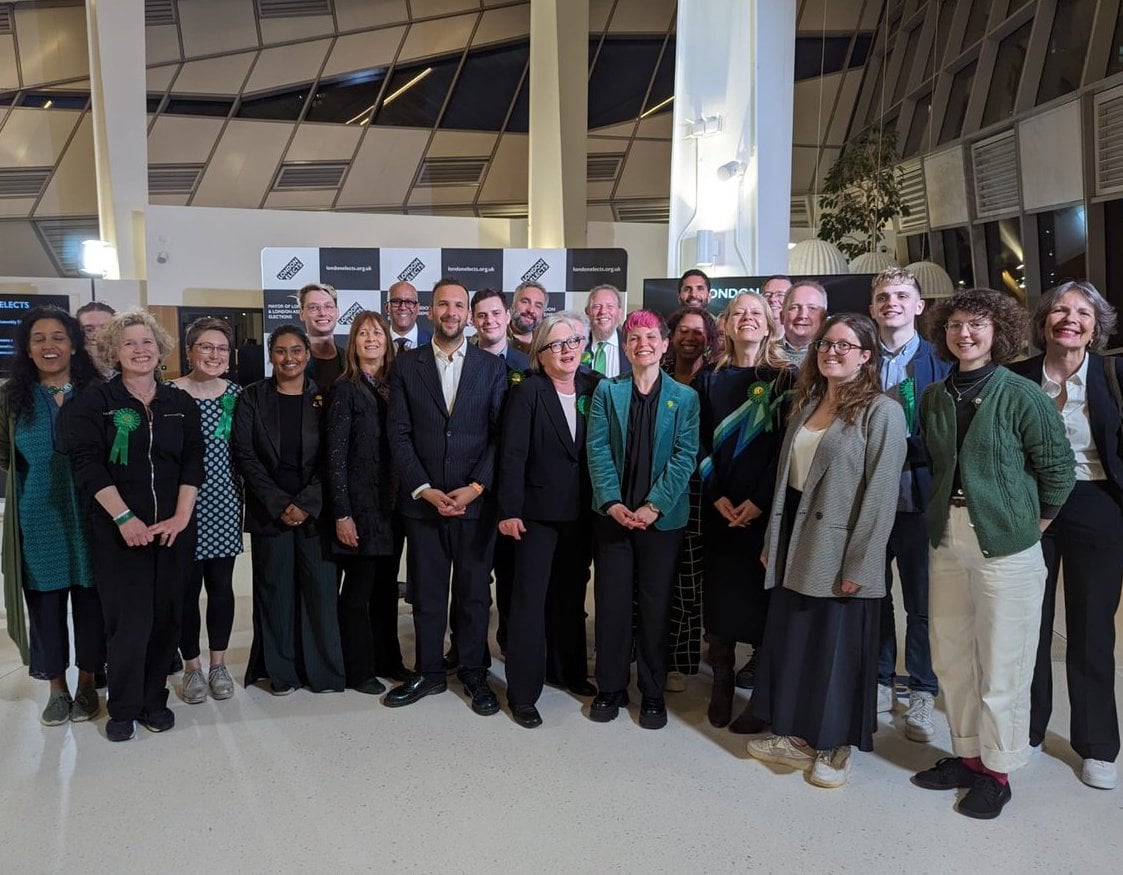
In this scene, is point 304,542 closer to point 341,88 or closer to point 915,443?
point 915,443

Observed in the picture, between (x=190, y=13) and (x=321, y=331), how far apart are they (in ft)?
28.0

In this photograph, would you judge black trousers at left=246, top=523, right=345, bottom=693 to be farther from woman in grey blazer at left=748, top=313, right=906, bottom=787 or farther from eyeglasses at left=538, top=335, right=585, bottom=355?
woman in grey blazer at left=748, top=313, right=906, bottom=787

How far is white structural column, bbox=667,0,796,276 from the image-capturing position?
5.76 metres

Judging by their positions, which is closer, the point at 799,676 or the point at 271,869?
the point at 271,869

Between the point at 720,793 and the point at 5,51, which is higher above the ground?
the point at 5,51

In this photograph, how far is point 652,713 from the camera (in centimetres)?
313

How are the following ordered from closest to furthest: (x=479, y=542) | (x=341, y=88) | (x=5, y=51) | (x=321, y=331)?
(x=479, y=542)
(x=321, y=331)
(x=5, y=51)
(x=341, y=88)

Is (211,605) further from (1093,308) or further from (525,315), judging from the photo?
(1093,308)

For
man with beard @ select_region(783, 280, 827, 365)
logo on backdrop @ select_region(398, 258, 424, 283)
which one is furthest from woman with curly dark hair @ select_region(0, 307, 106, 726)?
logo on backdrop @ select_region(398, 258, 424, 283)

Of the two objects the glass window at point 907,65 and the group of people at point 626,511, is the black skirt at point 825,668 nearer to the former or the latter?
the group of people at point 626,511

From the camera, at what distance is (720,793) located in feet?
8.75

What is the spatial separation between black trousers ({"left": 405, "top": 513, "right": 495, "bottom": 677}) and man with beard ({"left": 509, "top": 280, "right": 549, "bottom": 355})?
51.3 inches

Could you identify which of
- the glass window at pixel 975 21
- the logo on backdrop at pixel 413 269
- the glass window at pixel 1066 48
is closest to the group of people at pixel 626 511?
the logo on backdrop at pixel 413 269

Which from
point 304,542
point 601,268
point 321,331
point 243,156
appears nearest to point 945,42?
point 601,268
